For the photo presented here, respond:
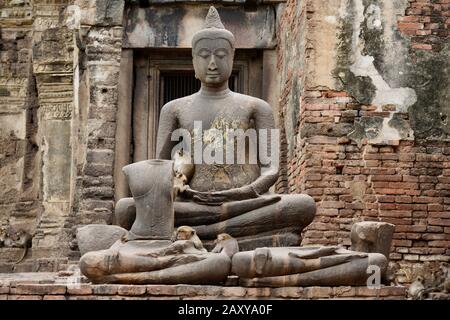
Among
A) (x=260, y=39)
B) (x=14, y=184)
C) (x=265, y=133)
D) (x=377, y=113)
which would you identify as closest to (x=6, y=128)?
(x=14, y=184)

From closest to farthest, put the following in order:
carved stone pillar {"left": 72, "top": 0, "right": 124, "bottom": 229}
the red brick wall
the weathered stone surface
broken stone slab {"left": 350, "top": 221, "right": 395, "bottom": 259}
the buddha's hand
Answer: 1. broken stone slab {"left": 350, "top": 221, "right": 395, "bottom": 259}
2. the buddha's hand
3. the red brick wall
4. carved stone pillar {"left": 72, "top": 0, "right": 124, "bottom": 229}
5. the weathered stone surface

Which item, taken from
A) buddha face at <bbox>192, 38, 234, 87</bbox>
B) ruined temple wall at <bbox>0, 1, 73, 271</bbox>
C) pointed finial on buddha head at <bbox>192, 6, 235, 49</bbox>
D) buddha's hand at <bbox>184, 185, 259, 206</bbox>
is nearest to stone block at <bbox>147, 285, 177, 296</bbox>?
buddha's hand at <bbox>184, 185, 259, 206</bbox>

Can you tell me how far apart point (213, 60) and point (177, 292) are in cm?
234

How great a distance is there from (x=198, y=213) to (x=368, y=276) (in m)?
1.45

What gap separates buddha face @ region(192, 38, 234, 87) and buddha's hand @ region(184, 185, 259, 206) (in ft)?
3.35

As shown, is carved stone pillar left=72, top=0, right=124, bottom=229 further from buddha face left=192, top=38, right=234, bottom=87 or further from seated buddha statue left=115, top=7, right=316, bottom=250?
buddha face left=192, top=38, right=234, bottom=87

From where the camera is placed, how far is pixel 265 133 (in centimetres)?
823

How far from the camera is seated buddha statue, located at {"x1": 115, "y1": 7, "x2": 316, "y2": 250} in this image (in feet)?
24.8

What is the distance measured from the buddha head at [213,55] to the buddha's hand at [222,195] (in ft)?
3.37

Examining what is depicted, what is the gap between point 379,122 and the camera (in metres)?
10.6

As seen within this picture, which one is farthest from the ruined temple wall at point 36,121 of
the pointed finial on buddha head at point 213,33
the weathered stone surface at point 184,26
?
the pointed finial on buddha head at point 213,33

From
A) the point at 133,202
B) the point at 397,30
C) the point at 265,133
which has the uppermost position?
the point at 397,30

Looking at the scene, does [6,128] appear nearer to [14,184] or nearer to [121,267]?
[14,184]

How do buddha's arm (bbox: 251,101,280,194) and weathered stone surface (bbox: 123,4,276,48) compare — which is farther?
weathered stone surface (bbox: 123,4,276,48)
